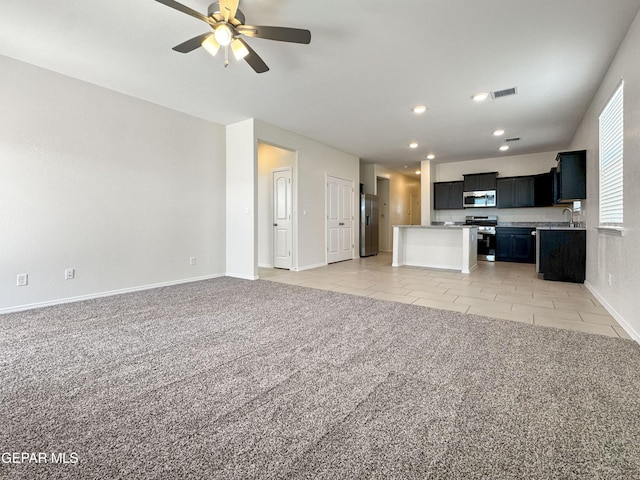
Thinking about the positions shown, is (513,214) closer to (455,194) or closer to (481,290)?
(455,194)

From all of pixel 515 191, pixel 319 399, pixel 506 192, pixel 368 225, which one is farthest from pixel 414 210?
pixel 319 399

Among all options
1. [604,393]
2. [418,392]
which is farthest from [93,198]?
[604,393]

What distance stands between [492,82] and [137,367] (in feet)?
15.3

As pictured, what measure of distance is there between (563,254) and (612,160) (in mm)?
1946

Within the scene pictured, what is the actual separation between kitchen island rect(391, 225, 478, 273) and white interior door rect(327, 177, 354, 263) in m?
1.43

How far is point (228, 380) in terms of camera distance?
183 centimetres

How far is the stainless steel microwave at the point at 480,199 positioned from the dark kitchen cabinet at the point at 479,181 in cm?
10

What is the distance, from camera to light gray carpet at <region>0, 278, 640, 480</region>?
118 centimetres

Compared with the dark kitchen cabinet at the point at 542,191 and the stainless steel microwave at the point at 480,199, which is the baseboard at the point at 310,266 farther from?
the dark kitchen cabinet at the point at 542,191

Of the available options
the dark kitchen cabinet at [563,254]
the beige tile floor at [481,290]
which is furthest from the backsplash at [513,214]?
the dark kitchen cabinet at [563,254]

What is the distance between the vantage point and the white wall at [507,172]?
7285mm

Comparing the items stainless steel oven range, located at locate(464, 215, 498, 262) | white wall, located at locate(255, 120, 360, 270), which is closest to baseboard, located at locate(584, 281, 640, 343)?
stainless steel oven range, located at locate(464, 215, 498, 262)

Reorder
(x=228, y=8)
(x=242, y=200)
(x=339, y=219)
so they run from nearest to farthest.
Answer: (x=228, y=8) → (x=242, y=200) → (x=339, y=219)

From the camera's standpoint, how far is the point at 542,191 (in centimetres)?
716
